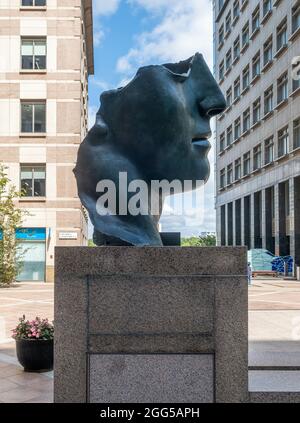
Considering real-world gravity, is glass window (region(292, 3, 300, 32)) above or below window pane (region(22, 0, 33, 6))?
above

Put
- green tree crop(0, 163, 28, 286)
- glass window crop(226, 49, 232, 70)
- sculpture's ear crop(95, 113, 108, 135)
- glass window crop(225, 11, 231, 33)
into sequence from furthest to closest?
glass window crop(225, 11, 231, 33), glass window crop(226, 49, 232, 70), green tree crop(0, 163, 28, 286), sculpture's ear crop(95, 113, 108, 135)

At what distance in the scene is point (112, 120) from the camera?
20.6 feet

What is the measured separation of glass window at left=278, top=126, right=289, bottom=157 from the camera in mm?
33412

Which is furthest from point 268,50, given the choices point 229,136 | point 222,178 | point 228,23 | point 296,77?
point 222,178

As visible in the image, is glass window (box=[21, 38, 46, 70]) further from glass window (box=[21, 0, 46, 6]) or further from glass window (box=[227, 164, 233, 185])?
glass window (box=[227, 164, 233, 185])

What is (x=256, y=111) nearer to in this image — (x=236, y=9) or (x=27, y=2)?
(x=236, y=9)

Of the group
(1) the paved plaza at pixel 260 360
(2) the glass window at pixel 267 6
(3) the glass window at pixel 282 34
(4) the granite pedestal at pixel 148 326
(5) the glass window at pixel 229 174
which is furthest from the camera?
(5) the glass window at pixel 229 174

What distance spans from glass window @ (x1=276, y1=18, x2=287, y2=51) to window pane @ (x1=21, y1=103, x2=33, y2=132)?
59.8ft

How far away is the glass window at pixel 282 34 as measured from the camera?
33656 mm

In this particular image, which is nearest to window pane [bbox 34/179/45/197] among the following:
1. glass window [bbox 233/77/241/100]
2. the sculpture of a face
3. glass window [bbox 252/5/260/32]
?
the sculpture of a face

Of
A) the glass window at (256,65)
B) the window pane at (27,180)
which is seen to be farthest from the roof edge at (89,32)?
the glass window at (256,65)

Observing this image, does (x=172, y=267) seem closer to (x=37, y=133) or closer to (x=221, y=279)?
(x=221, y=279)

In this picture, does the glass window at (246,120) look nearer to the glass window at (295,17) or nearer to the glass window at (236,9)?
the glass window at (236,9)

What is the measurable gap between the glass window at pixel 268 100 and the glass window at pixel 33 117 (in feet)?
60.0
